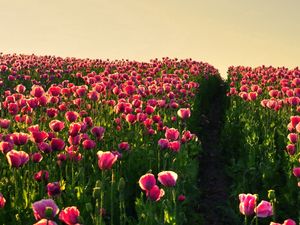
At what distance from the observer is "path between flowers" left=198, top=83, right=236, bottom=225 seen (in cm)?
827

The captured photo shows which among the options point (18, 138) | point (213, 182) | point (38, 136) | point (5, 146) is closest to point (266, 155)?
point (213, 182)

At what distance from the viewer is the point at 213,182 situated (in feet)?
33.7

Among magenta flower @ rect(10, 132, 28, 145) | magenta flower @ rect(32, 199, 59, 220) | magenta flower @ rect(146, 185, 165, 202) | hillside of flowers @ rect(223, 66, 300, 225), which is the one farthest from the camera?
hillside of flowers @ rect(223, 66, 300, 225)

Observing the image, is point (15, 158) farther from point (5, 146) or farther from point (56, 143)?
point (56, 143)

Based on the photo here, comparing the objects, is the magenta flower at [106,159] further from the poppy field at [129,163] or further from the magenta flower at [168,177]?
the magenta flower at [168,177]

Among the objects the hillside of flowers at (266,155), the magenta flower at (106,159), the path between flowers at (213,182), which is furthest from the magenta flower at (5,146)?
the path between flowers at (213,182)

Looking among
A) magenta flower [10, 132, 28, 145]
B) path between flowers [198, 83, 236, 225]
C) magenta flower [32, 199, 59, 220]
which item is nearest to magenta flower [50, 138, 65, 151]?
magenta flower [10, 132, 28, 145]

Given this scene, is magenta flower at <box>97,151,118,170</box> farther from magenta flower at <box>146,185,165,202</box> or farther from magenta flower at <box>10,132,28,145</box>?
magenta flower at <box>10,132,28,145</box>

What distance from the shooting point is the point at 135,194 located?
6.53 meters

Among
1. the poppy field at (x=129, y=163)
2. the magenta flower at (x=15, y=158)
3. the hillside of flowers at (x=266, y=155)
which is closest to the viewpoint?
the poppy field at (x=129, y=163)

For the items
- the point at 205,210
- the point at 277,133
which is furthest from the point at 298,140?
the point at 277,133

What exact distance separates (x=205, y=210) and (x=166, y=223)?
12.1 feet

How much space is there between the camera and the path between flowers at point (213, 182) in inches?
325

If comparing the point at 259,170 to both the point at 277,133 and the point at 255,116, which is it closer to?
the point at 277,133
